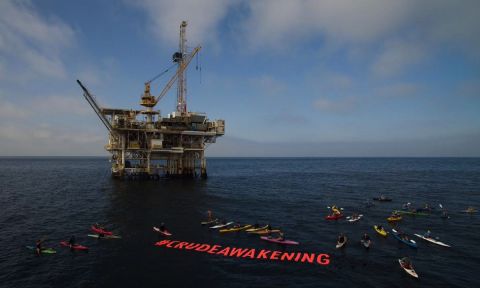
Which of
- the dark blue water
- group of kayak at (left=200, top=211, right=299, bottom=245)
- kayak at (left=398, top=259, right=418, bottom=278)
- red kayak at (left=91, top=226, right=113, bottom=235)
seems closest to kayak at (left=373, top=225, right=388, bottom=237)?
the dark blue water

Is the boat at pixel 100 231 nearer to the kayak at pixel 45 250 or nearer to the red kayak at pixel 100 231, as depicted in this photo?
the red kayak at pixel 100 231

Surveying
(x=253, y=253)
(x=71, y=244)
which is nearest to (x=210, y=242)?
(x=253, y=253)

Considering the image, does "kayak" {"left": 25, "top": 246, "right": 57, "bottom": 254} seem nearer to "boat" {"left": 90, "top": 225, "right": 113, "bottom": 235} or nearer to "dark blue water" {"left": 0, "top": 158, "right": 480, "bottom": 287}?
"dark blue water" {"left": 0, "top": 158, "right": 480, "bottom": 287}

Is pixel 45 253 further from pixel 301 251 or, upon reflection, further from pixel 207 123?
pixel 207 123

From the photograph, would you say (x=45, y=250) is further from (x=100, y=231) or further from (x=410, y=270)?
(x=410, y=270)

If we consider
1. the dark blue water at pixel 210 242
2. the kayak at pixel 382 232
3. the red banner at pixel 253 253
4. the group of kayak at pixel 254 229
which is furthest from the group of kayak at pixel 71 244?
the kayak at pixel 382 232

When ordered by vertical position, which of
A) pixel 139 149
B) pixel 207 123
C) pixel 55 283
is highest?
pixel 207 123

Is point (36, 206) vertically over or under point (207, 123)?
under

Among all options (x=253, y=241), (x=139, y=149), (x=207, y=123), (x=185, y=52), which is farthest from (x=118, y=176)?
(x=253, y=241)
